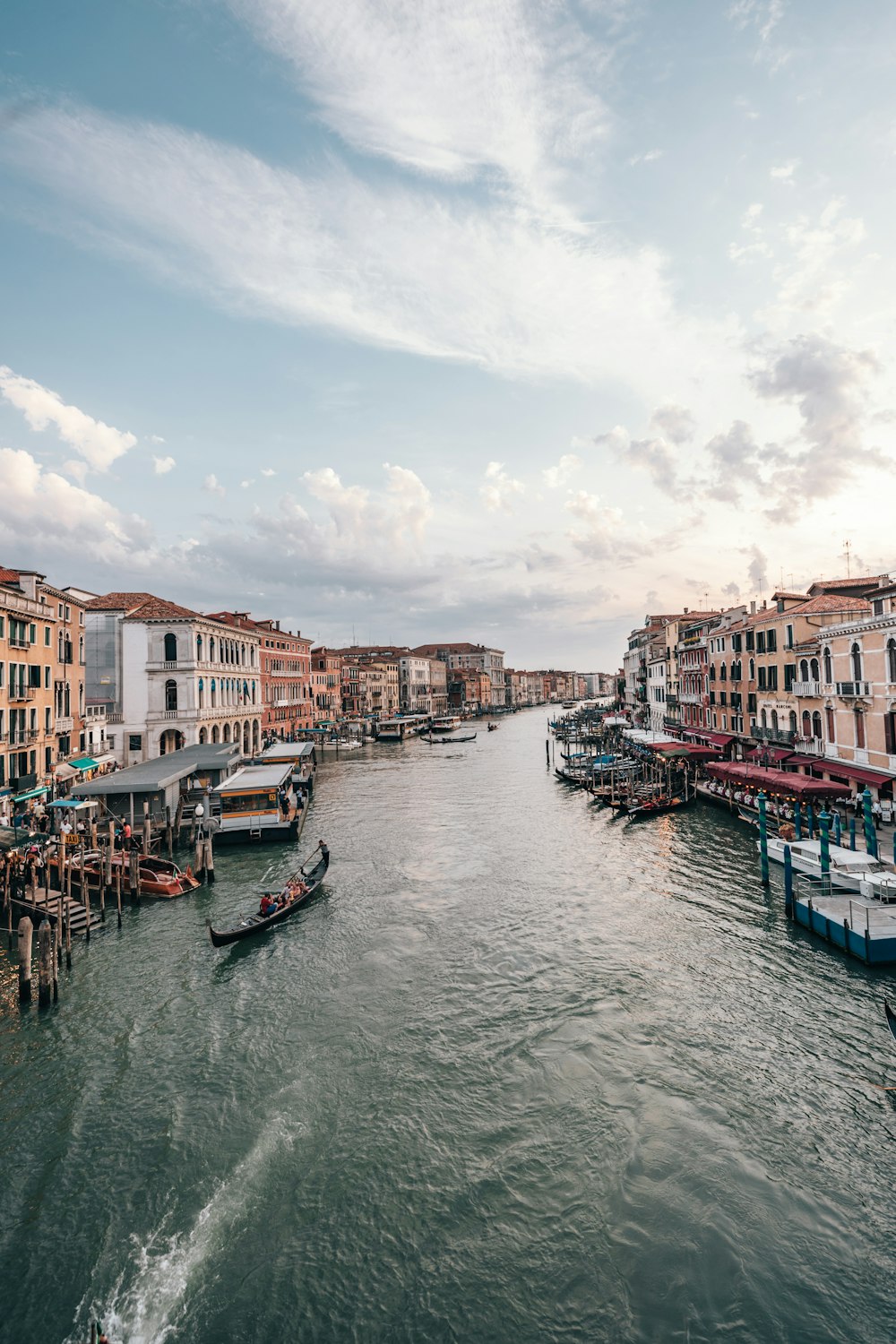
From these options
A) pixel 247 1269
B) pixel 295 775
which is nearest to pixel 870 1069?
pixel 247 1269

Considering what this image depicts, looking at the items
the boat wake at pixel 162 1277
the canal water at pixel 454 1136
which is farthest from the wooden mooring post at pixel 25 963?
the boat wake at pixel 162 1277

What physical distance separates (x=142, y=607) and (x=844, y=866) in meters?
50.2

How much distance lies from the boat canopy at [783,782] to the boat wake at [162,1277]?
87.3ft

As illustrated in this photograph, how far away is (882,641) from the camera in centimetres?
2947

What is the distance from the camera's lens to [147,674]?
→ 51969 millimetres

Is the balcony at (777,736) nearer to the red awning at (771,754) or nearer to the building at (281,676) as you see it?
the red awning at (771,754)

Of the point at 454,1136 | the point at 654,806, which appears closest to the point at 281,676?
the point at 654,806

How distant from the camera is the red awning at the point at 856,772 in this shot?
2908 centimetres

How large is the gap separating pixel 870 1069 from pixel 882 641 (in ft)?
70.5

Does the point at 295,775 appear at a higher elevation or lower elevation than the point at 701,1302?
higher

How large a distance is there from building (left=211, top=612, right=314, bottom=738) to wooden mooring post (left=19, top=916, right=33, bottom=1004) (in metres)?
52.8

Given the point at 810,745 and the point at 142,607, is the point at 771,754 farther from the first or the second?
the point at 142,607

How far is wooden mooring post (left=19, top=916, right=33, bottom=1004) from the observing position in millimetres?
16531

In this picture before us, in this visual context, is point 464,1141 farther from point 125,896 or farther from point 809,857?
point 125,896
